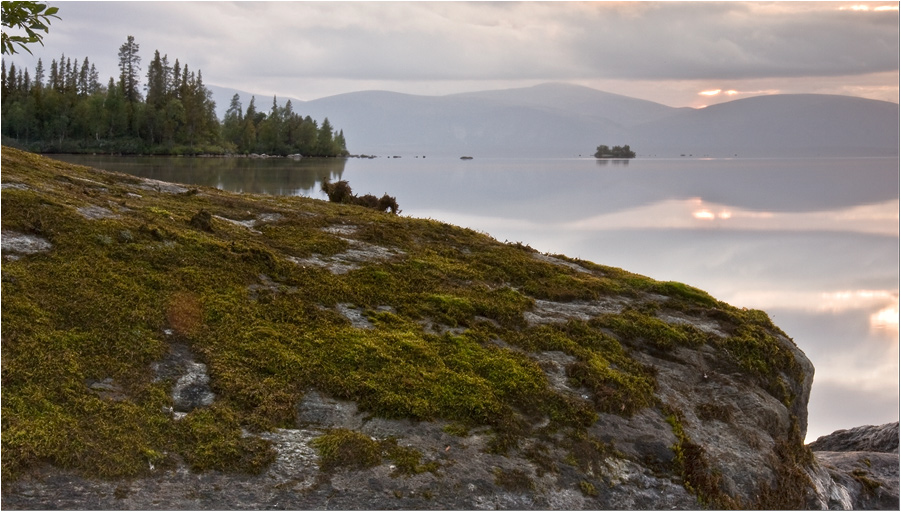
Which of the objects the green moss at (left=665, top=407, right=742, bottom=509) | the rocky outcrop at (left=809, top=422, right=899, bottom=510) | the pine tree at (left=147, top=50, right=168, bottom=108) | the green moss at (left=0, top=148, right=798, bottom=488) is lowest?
the rocky outcrop at (left=809, top=422, right=899, bottom=510)

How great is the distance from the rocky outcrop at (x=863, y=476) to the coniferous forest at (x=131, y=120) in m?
127

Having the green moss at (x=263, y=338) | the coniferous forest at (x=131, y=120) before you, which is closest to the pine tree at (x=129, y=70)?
the coniferous forest at (x=131, y=120)

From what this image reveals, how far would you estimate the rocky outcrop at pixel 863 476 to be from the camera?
392 inches

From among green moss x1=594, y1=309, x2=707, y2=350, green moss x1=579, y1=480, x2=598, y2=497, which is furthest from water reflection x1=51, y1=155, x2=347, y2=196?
green moss x1=579, y1=480, x2=598, y2=497

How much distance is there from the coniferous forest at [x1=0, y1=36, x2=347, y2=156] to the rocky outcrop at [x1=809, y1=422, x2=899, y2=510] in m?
127

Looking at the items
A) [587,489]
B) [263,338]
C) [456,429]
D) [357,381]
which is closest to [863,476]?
[587,489]

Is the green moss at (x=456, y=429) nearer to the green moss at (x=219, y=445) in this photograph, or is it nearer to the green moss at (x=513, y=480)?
the green moss at (x=513, y=480)

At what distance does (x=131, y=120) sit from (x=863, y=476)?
472ft

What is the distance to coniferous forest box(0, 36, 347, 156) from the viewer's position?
413ft

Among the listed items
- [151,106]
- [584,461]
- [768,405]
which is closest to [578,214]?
[768,405]

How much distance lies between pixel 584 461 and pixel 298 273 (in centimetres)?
501

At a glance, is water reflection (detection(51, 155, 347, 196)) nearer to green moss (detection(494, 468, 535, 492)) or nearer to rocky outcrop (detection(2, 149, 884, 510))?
rocky outcrop (detection(2, 149, 884, 510))

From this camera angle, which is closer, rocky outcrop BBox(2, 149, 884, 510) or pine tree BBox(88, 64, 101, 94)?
rocky outcrop BBox(2, 149, 884, 510)

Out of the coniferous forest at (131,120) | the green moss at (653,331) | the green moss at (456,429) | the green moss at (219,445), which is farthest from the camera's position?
the coniferous forest at (131,120)
